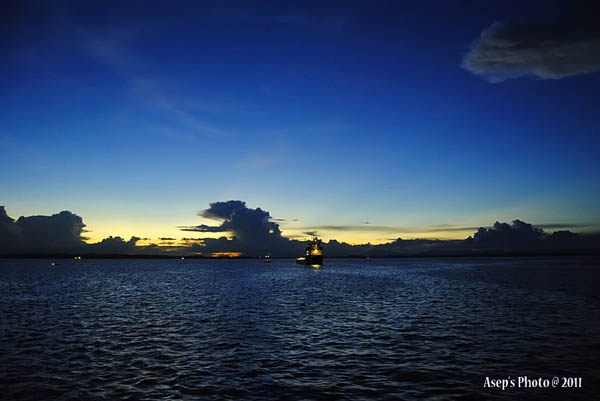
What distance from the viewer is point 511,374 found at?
19359 mm

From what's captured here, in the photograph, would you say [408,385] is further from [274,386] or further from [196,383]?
[196,383]

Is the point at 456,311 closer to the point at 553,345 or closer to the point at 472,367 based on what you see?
the point at 553,345

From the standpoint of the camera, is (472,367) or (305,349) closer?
(472,367)

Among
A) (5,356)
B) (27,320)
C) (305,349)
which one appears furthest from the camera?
(27,320)

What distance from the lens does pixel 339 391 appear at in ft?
55.9

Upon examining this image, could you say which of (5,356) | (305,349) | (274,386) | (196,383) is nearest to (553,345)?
(305,349)

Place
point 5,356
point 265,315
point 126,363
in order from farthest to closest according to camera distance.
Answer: point 265,315
point 5,356
point 126,363

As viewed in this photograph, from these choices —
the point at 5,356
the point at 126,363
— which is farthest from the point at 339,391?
the point at 5,356

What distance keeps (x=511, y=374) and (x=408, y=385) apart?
600 cm

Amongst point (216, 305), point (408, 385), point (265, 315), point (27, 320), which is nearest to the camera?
point (408, 385)

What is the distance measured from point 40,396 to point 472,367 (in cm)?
2118

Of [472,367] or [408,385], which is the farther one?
[472,367]

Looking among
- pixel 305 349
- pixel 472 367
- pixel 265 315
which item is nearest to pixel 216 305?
pixel 265 315

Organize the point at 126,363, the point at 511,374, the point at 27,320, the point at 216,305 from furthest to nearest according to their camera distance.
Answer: the point at 216,305
the point at 27,320
the point at 126,363
the point at 511,374
